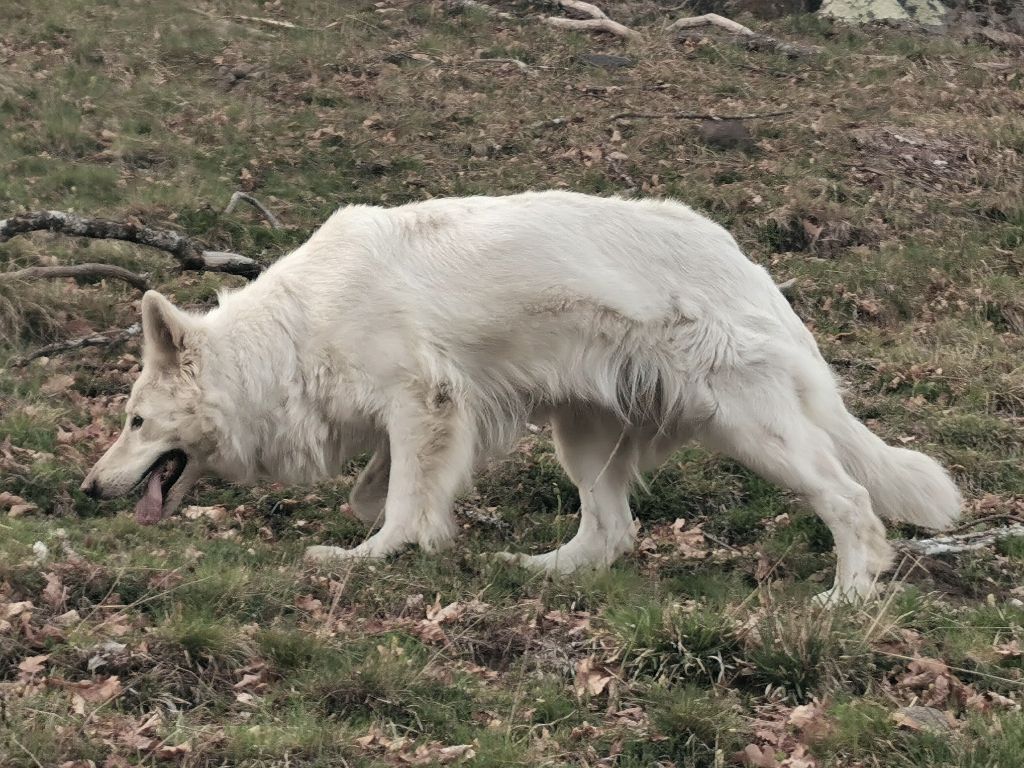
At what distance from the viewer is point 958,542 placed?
20.1 feet

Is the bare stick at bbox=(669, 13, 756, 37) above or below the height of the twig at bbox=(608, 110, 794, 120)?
above

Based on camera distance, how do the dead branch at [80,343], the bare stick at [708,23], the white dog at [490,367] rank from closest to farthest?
the white dog at [490,367] < the dead branch at [80,343] < the bare stick at [708,23]

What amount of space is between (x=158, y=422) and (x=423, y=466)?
1447 mm

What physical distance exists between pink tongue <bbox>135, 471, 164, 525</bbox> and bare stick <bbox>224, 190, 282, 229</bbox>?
16.4 feet

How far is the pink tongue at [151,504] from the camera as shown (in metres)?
6.18

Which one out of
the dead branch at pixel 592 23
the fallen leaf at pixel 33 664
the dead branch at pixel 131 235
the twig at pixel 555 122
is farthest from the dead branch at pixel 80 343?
the dead branch at pixel 592 23

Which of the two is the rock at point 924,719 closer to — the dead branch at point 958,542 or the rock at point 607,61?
the dead branch at point 958,542

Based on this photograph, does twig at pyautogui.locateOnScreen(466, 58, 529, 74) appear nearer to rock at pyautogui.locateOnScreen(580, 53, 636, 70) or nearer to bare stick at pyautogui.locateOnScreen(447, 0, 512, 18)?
rock at pyautogui.locateOnScreen(580, 53, 636, 70)

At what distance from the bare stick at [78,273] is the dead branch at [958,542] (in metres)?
5.73

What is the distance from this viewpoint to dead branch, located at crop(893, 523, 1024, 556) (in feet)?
19.7

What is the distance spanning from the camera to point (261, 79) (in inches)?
610

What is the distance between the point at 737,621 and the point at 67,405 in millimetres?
5016

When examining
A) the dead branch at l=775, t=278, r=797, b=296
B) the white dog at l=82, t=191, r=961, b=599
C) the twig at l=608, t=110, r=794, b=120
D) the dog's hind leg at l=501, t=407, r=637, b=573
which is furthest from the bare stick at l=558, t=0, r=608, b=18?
the dog's hind leg at l=501, t=407, r=637, b=573

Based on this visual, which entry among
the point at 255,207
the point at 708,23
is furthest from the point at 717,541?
the point at 708,23
